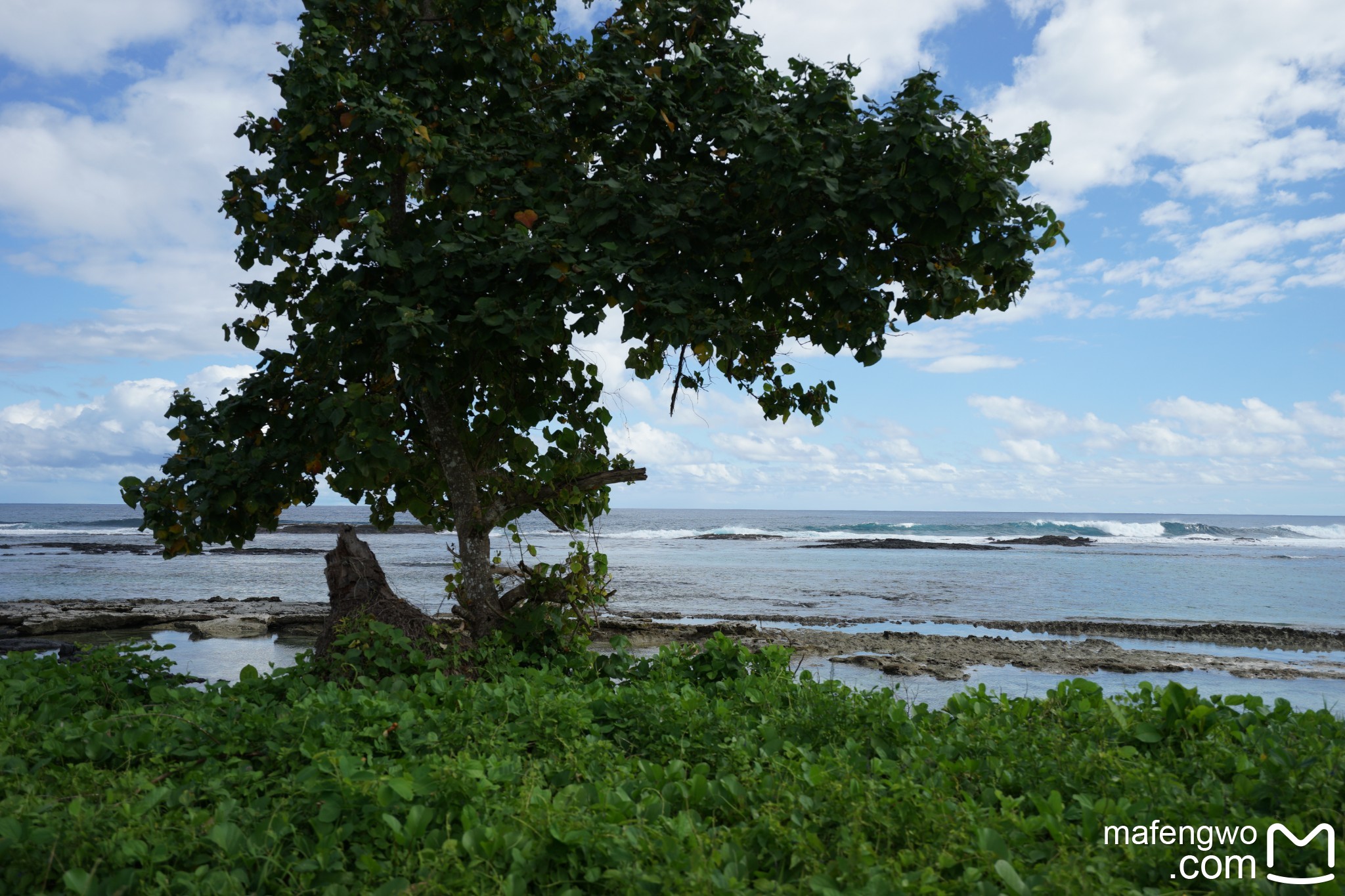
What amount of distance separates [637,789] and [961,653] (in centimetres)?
999

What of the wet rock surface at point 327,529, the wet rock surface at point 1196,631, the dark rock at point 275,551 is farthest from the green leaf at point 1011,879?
the wet rock surface at point 327,529

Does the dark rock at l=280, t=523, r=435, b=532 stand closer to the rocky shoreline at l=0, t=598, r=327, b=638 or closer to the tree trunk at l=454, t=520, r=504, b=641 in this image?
the rocky shoreline at l=0, t=598, r=327, b=638

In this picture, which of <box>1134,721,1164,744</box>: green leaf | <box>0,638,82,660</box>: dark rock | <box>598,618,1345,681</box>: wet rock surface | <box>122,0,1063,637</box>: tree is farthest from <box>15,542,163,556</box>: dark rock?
<box>1134,721,1164,744</box>: green leaf

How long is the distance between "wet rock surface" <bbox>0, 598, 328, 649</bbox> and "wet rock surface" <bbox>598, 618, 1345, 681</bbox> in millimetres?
5586

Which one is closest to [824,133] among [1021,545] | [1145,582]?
[1145,582]

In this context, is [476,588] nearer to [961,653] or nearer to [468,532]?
[468,532]

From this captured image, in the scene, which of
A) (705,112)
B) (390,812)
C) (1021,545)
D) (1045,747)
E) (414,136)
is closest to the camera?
(390,812)

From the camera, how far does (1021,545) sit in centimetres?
4834

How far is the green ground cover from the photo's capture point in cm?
278

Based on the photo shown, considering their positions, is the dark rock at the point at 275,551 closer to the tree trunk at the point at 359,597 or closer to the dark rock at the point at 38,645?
the dark rock at the point at 38,645

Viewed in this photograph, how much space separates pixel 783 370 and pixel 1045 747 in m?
3.74

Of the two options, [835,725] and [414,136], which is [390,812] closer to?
[835,725]

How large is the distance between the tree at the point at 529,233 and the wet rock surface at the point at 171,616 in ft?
28.9

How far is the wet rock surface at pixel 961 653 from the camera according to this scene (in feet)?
36.9
